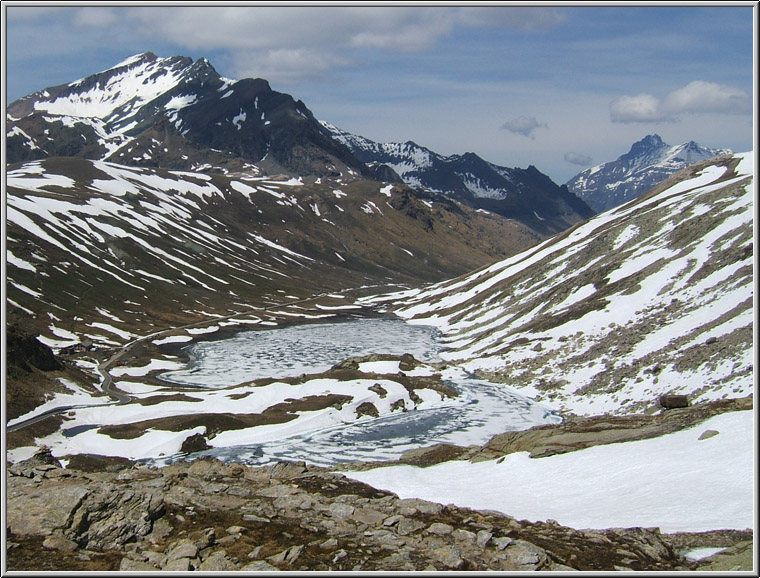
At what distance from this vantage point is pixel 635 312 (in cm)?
9306

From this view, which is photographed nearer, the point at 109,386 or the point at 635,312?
the point at 635,312

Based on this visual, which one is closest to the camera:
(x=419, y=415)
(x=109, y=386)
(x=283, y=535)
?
(x=283, y=535)

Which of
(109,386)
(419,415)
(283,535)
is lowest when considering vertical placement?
(419,415)

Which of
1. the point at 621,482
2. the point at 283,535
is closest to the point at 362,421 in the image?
the point at 621,482

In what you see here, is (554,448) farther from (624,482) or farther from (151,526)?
(151,526)

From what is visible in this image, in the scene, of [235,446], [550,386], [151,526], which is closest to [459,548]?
[151,526]

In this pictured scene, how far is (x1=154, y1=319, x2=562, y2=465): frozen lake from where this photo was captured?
69.2 meters

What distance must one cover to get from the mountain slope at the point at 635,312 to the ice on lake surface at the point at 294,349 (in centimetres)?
1156

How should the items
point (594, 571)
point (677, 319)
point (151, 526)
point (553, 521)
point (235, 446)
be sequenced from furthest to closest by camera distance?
point (677, 319)
point (235, 446)
point (553, 521)
point (151, 526)
point (594, 571)

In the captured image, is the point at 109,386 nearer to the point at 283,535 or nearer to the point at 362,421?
the point at 362,421

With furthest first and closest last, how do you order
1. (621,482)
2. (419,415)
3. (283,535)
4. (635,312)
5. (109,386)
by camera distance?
(109,386) → (635,312) → (419,415) → (621,482) → (283,535)

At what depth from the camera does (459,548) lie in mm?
22359

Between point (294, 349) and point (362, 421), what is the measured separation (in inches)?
2375

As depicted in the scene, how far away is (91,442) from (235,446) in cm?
1631
